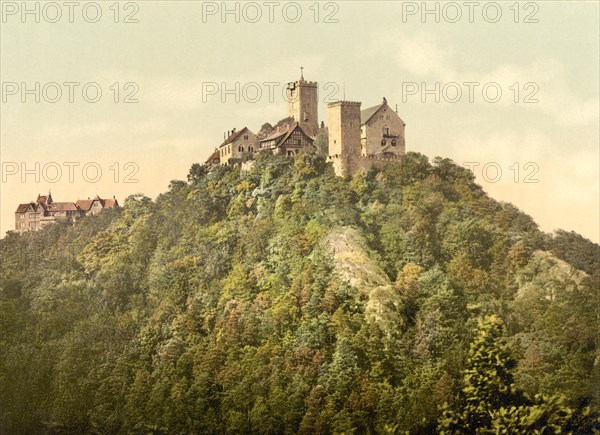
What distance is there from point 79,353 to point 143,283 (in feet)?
21.1

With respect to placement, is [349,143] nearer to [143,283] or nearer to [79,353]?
[143,283]

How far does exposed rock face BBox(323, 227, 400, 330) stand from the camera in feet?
165

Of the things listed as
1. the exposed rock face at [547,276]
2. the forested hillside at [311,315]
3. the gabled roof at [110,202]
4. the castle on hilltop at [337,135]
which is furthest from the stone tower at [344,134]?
the gabled roof at [110,202]

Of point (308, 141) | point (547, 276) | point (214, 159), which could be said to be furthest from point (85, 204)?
point (547, 276)

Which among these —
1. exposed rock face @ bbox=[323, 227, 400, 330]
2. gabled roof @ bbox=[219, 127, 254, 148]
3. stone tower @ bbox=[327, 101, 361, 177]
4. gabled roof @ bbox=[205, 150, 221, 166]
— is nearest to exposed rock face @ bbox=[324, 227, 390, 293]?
exposed rock face @ bbox=[323, 227, 400, 330]

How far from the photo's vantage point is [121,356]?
55812 mm

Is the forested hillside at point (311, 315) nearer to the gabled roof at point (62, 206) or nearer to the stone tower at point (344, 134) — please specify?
the stone tower at point (344, 134)

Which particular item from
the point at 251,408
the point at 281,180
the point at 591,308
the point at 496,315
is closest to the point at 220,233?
the point at 281,180

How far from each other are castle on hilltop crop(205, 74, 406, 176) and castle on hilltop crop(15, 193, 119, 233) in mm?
11652

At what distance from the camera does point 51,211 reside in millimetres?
69312

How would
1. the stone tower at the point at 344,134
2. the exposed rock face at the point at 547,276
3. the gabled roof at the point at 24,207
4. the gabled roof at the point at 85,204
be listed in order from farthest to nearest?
the gabled roof at the point at 85,204, the gabled roof at the point at 24,207, the stone tower at the point at 344,134, the exposed rock face at the point at 547,276

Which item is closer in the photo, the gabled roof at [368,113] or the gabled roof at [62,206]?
the gabled roof at [368,113]

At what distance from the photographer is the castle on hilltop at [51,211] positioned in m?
68.6

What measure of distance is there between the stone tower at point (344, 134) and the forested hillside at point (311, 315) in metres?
1.25
